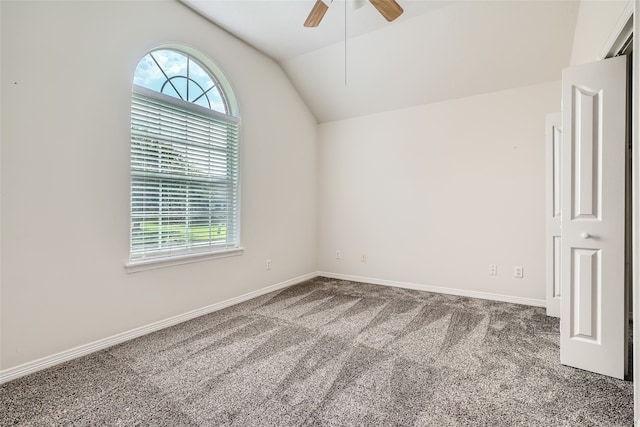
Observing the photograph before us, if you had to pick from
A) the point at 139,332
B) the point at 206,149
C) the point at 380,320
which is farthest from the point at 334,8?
the point at 139,332

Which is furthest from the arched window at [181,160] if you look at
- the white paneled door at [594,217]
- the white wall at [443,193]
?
the white paneled door at [594,217]

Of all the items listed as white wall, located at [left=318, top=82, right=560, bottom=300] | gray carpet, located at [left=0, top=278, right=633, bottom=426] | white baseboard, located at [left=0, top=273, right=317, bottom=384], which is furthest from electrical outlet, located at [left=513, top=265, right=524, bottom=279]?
white baseboard, located at [left=0, top=273, right=317, bottom=384]

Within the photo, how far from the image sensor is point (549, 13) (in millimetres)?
2744

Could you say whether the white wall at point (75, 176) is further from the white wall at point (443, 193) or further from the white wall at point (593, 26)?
the white wall at point (593, 26)

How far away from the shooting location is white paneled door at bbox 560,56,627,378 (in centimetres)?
186

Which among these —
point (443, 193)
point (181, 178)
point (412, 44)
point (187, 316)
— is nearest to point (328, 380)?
point (187, 316)

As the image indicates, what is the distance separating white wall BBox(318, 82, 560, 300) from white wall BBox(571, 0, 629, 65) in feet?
2.11

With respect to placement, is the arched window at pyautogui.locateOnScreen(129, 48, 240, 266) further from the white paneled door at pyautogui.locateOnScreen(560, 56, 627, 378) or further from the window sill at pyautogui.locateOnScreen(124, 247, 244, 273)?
the white paneled door at pyautogui.locateOnScreen(560, 56, 627, 378)

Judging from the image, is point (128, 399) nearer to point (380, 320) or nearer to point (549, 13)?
point (380, 320)

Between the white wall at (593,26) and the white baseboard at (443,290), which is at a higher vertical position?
the white wall at (593,26)

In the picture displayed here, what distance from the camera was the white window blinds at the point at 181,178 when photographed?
2.59 metres

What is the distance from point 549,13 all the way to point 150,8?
3.61 metres

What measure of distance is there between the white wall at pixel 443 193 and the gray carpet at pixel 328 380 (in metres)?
0.93

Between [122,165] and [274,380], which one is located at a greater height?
[122,165]
